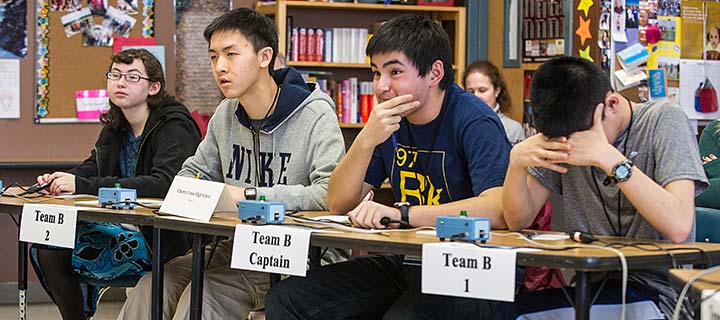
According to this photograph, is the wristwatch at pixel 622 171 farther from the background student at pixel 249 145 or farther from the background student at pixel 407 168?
the background student at pixel 249 145

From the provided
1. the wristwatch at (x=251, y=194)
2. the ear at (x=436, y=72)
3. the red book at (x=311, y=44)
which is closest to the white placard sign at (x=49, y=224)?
the wristwatch at (x=251, y=194)

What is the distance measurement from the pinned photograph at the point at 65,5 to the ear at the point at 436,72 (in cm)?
326

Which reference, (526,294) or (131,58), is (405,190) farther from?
(131,58)

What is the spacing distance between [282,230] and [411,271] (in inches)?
18.8

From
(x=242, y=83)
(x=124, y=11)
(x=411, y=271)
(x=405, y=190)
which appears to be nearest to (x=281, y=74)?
(x=242, y=83)

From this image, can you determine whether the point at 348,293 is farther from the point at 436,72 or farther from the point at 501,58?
the point at 501,58

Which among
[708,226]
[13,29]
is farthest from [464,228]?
[13,29]

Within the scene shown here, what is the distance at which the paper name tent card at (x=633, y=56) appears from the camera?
203 inches

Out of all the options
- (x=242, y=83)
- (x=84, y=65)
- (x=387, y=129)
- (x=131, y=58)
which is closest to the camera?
(x=387, y=129)

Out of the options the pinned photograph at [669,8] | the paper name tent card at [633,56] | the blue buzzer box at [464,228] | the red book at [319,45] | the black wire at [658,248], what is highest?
the pinned photograph at [669,8]

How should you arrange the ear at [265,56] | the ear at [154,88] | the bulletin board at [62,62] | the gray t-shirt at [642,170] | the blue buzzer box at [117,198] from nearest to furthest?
the gray t-shirt at [642,170] → the blue buzzer box at [117,198] → the ear at [265,56] → the ear at [154,88] → the bulletin board at [62,62]

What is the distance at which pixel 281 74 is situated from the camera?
3494 mm

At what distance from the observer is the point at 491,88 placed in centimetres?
550

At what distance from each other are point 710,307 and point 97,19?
451 centimetres
